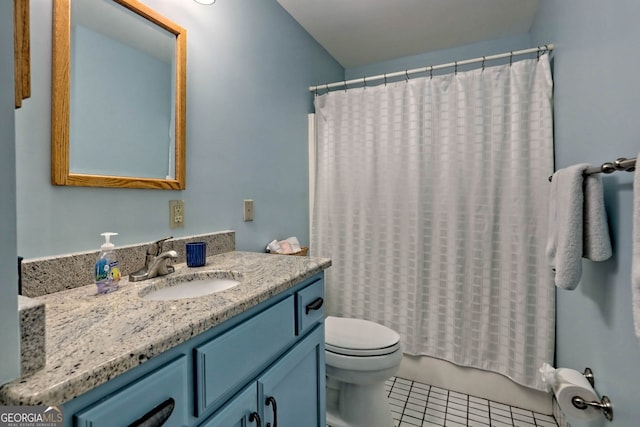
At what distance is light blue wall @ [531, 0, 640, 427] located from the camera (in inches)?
33.1

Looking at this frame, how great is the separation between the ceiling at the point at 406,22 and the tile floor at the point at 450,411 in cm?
240

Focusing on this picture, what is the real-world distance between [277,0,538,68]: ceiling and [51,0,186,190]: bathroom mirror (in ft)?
3.54

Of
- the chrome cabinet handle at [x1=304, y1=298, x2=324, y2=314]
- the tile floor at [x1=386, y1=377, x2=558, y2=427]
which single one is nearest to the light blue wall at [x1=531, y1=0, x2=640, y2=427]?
the tile floor at [x1=386, y1=377, x2=558, y2=427]

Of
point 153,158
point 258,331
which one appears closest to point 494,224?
point 258,331

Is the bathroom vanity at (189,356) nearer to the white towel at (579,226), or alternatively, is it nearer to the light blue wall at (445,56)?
the white towel at (579,226)

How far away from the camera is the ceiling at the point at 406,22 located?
1969 mm

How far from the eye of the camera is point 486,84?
1842mm

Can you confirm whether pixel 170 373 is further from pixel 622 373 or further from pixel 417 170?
pixel 417 170

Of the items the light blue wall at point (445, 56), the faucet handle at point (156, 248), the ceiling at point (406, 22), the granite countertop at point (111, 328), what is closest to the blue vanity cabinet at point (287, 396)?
the granite countertop at point (111, 328)

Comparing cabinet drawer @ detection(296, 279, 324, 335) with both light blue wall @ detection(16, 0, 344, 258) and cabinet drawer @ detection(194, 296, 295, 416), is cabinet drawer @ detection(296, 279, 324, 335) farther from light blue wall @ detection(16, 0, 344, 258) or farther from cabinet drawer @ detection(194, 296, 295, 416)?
light blue wall @ detection(16, 0, 344, 258)

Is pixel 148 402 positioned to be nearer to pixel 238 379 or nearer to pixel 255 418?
pixel 238 379

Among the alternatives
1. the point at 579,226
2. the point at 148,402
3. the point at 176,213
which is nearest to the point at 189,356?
the point at 148,402

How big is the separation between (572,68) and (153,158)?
5.88 ft

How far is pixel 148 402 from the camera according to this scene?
57 centimetres
